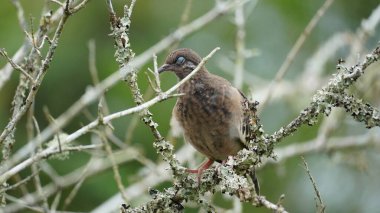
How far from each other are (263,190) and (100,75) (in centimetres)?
272

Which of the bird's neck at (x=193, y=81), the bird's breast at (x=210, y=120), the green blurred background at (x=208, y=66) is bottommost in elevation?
the bird's breast at (x=210, y=120)

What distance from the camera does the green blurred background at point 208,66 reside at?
A: 30.4ft

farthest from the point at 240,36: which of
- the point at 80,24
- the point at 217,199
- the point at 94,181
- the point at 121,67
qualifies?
the point at 80,24

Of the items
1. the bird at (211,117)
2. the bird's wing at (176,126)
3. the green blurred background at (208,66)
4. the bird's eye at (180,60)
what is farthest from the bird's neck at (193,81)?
the green blurred background at (208,66)

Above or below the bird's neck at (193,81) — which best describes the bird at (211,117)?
below

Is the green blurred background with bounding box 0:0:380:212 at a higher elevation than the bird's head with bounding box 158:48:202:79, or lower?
higher

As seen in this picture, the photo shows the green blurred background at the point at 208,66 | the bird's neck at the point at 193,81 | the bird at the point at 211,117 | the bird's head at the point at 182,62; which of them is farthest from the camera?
the green blurred background at the point at 208,66

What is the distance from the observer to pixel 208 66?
10.8 m

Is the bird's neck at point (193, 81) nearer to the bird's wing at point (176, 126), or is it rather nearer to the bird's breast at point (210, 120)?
the bird's breast at point (210, 120)

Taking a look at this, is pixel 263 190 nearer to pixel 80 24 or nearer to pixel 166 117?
pixel 166 117

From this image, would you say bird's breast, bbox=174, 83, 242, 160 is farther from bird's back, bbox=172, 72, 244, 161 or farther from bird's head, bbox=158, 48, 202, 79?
bird's head, bbox=158, 48, 202, 79

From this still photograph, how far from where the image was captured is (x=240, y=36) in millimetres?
6410

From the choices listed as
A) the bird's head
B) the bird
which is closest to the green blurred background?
the bird's head

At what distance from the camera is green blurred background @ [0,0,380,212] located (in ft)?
30.4
